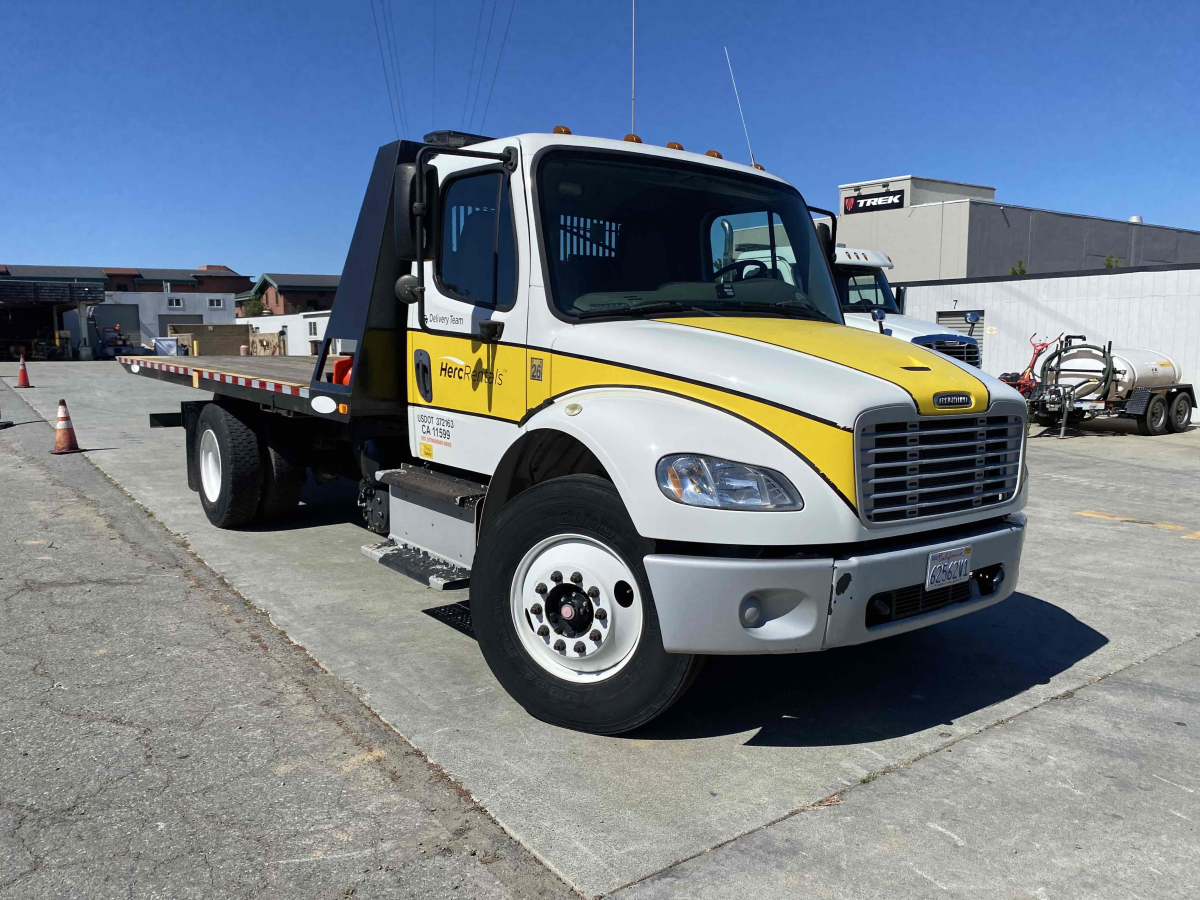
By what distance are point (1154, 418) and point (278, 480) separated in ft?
51.4

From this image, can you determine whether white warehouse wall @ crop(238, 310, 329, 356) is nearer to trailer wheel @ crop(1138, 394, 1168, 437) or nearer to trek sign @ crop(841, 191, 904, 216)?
trek sign @ crop(841, 191, 904, 216)

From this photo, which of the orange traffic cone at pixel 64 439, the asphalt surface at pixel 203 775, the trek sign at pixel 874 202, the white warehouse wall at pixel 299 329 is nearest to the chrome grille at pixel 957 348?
the asphalt surface at pixel 203 775

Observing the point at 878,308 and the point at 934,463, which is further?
the point at 878,308

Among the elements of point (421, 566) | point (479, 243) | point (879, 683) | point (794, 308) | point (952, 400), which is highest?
point (479, 243)

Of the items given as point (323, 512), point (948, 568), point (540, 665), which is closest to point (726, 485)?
point (948, 568)

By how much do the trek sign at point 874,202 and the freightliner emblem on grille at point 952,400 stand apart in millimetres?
46475

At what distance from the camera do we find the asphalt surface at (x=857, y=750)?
9.89 feet

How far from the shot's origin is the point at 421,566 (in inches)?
199

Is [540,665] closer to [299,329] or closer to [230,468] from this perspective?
[230,468]

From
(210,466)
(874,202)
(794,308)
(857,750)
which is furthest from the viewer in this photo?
(874,202)

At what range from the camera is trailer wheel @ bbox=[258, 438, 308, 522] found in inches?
292

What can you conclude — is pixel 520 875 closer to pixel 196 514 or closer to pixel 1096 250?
pixel 196 514

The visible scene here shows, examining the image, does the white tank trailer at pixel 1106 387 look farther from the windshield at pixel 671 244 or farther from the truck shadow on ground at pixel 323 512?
the windshield at pixel 671 244

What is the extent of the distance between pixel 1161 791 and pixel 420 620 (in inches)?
144
